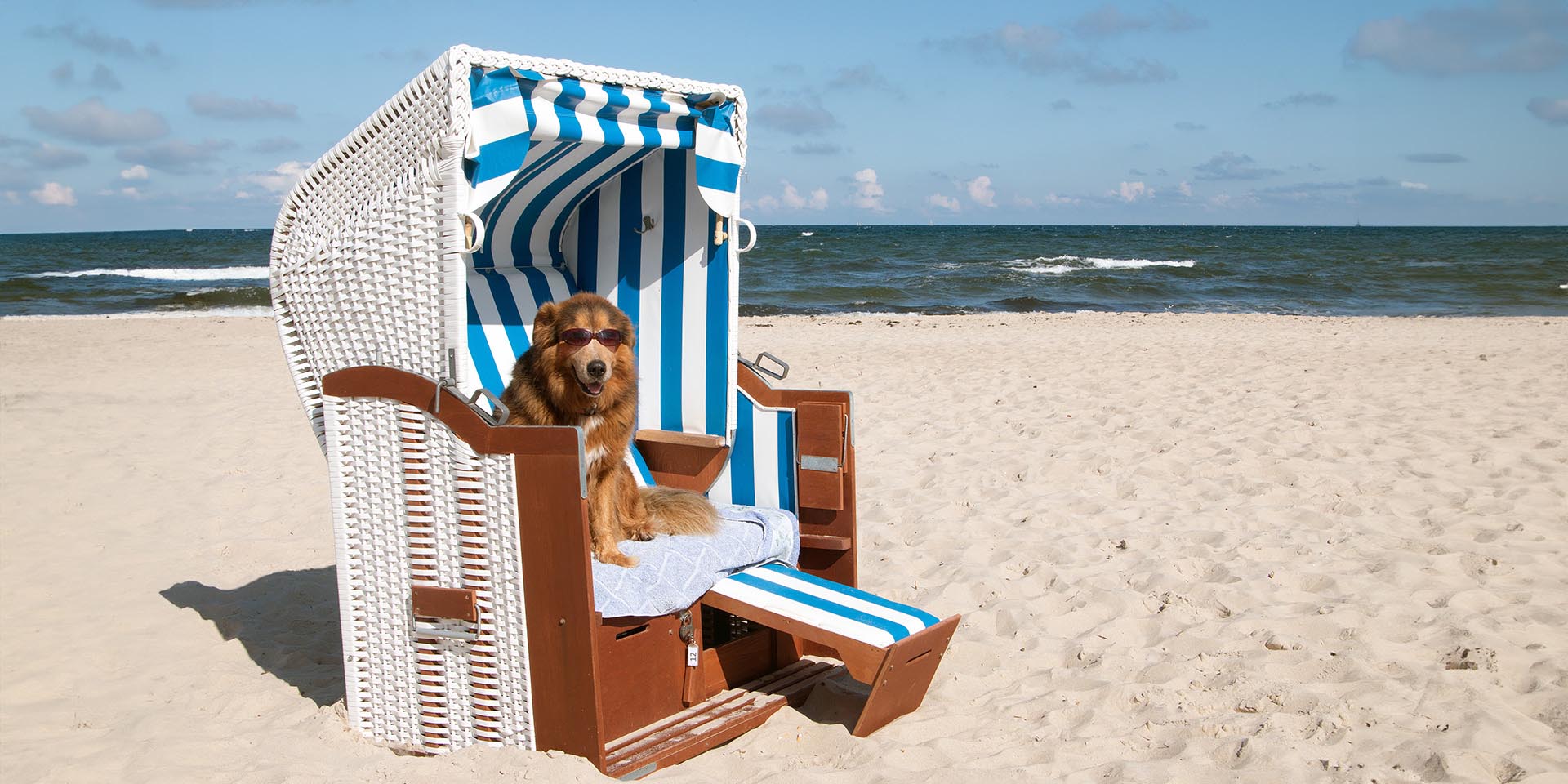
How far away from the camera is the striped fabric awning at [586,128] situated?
2902 millimetres

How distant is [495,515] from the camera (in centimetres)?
287

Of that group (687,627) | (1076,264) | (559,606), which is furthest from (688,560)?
(1076,264)

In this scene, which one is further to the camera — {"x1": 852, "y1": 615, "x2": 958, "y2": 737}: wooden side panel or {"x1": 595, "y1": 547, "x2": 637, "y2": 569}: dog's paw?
{"x1": 595, "y1": 547, "x2": 637, "y2": 569}: dog's paw

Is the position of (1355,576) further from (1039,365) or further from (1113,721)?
(1039,365)

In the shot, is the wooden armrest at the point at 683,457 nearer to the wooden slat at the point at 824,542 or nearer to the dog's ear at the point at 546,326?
the wooden slat at the point at 824,542

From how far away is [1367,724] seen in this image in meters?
3.02

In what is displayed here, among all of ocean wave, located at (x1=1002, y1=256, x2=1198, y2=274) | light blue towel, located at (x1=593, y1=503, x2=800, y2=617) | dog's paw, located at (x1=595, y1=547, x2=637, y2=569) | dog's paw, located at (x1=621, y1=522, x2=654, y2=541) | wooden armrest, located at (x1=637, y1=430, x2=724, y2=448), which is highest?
ocean wave, located at (x1=1002, y1=256, x2=1198, y2=274)

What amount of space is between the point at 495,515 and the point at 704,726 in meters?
0.91

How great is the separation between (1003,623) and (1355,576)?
4.70 feet

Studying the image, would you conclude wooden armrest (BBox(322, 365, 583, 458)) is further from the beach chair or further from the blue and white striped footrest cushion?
the blue and white striped footrest cushion

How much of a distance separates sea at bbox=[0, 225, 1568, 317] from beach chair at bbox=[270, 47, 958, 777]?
1595cm

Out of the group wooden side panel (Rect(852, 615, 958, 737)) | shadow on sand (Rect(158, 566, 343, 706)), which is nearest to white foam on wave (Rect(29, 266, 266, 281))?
shadow on sand (Rect(158, 566, 343, 706))

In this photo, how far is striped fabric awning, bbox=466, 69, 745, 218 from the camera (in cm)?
290

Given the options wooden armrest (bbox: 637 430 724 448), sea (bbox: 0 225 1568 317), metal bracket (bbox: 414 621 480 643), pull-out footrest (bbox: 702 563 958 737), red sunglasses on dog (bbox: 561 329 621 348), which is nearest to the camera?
metal bracket (bbox: 414 621 480 643)
